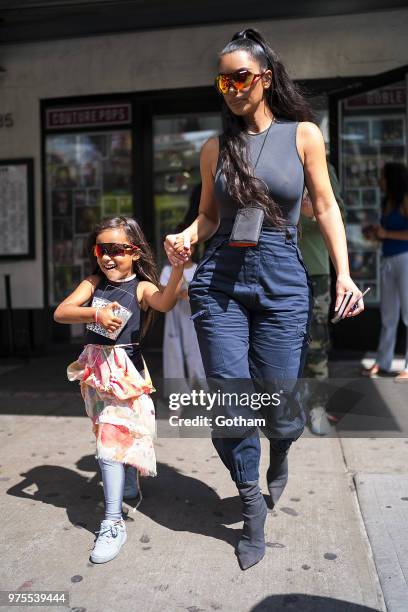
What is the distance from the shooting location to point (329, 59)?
7102 mm

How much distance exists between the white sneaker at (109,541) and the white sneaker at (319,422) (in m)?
1.91

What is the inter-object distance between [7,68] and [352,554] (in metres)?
6.91

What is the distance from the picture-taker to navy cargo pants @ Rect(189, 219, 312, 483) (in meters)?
2.76

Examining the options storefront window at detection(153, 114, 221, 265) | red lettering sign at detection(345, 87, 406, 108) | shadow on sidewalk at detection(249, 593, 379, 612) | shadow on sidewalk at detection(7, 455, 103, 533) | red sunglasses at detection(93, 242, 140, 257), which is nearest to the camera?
shadow on sidewalk at detection(249, 593, 379, 612)

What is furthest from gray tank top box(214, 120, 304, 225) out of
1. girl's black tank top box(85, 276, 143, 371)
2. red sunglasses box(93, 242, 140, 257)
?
girl's black tank top box(85, 276, 143, 371)

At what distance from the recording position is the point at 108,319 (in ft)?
9.26

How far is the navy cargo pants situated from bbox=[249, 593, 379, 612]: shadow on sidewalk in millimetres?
488

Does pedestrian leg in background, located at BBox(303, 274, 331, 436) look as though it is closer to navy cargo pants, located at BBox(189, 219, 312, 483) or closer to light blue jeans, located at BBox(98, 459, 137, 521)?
navy cargo pants, located at BBox(189, 219, 312, 483)

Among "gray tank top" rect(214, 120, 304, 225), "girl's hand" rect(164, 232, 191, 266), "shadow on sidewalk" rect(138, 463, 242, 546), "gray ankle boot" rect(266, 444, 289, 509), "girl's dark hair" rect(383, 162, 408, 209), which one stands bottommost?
"shadow on sidewalk" rect(138, 463, 242, 546)

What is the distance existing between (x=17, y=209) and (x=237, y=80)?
5.70 metres

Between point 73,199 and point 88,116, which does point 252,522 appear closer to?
point 73,199

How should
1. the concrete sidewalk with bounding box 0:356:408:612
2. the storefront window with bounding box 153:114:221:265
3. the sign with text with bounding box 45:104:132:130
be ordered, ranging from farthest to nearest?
the storefront window with bounding box 153:114:221:265
the sign with text with bounding box 45:104:132:130
the concrete sidewalk with bounding box 0:356:408:612

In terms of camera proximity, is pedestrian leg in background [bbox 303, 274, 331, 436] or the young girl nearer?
the young girl

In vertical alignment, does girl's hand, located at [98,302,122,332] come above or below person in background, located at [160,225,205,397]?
above
